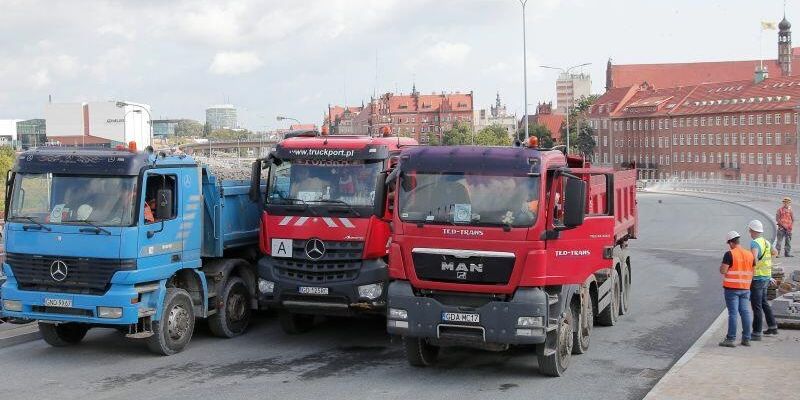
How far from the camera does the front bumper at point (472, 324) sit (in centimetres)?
1073

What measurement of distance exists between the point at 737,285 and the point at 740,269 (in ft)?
0.76

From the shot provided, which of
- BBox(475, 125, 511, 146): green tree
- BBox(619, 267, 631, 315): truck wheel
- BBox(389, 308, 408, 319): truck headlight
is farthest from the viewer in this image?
BBox(475, 125, 511, 146): green tree

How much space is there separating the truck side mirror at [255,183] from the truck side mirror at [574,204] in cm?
476

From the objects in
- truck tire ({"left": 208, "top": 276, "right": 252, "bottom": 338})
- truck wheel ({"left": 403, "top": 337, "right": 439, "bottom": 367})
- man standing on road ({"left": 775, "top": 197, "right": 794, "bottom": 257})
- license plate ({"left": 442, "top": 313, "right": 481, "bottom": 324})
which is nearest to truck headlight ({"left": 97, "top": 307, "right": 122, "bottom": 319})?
truck tire ({"left": 208, "top": 276, "right": 252, "bottom": 338})

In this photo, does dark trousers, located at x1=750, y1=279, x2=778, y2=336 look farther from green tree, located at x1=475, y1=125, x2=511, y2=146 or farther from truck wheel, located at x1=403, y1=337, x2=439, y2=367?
green tree, located at x1=475, y1=125, x2=511, y2=146

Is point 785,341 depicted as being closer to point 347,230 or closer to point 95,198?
point 347,230

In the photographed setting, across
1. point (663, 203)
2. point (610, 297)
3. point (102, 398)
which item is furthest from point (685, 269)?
point (663, 203)

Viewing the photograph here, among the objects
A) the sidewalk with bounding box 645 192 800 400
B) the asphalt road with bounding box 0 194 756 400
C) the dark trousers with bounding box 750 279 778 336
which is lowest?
the asphalt road with bounding box 0 194 756 400

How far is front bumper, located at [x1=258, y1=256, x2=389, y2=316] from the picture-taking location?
42.5ft

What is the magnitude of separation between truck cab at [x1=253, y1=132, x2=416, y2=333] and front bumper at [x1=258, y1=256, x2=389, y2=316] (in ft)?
0.04

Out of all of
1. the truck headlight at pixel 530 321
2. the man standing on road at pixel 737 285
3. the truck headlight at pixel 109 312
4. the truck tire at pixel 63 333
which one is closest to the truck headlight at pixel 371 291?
the truck headlight at pixel 530 321

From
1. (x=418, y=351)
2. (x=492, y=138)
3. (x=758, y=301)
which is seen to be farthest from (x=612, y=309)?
(x=492, y=138)

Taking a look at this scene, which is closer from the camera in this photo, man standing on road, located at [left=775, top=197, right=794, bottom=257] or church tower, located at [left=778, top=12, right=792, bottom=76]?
man standing on road, located at [left=775, top=197, right=794, bottom=257]

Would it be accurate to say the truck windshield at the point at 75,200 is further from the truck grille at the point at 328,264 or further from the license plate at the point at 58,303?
the truck grille at the point at 328,264
